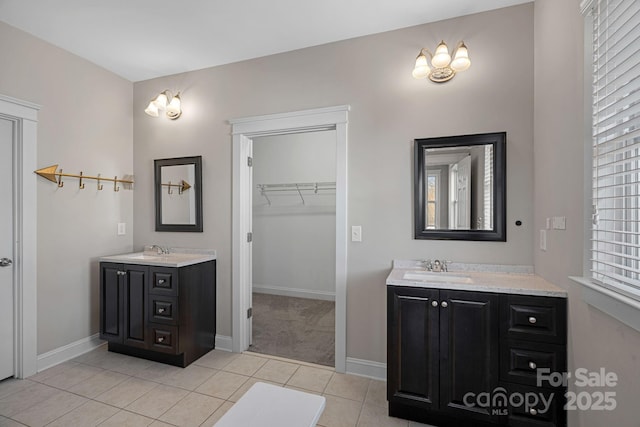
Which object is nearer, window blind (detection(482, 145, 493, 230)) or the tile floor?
the tile floor

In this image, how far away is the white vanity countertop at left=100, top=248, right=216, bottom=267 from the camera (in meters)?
2.49

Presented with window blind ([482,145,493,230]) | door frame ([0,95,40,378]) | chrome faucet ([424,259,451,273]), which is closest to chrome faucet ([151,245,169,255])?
door frame ([0,95,40,378])

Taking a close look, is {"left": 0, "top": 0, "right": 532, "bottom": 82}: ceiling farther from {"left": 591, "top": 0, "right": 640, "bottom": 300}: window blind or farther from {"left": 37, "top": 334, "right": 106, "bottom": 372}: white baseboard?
{"left": 37, "top": 334, "right": 106, "bottom": 372}: white baseboard

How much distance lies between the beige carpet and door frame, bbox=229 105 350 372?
30 cm

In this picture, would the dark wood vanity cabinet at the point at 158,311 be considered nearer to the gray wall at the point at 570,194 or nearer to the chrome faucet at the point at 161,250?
the chrome faucet at the point at 161,250

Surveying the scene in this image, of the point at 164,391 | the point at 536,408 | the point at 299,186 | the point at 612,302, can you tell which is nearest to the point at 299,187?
the point at 299,186

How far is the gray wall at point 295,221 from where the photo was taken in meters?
4.34

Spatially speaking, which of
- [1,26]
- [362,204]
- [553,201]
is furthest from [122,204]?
[553,201]

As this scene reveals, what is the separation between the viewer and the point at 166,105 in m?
2.91

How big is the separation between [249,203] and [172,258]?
884mm

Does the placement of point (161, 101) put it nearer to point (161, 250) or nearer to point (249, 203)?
point (249, 203)

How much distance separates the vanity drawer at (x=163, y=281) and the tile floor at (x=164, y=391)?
0.66 meters

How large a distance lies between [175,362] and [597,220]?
10.0 feet

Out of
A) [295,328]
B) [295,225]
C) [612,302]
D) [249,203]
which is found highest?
[249,203]
